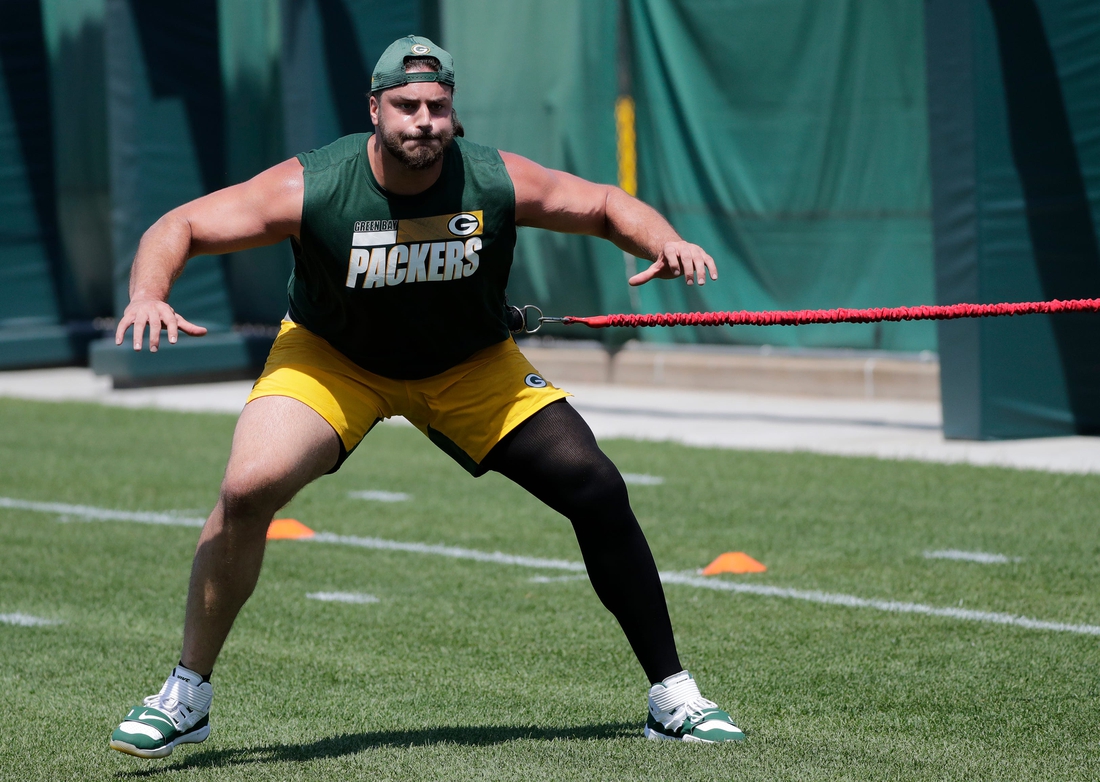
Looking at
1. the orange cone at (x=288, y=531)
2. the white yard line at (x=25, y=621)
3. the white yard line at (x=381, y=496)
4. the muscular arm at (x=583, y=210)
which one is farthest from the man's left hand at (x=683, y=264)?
the white yard line at (x=381, y=496)

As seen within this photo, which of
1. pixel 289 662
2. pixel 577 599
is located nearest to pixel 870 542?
pixel 577 599

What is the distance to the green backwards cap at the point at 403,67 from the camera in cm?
451

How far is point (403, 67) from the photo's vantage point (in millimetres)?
4520

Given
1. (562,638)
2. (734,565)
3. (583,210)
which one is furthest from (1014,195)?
(583,210)

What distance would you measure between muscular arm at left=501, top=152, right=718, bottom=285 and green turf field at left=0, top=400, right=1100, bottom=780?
1374mm

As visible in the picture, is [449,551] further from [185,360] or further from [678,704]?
[185,360]

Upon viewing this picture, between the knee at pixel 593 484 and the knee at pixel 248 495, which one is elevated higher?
the knee at pixel 248 495

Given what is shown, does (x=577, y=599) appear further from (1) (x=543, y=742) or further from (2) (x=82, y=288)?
(2) (x=82, y=288)

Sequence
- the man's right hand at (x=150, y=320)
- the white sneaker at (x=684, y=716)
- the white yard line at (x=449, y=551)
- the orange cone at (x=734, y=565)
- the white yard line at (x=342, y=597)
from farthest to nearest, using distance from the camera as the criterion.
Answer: the white yard line at (x=449, y=551), the orange cone at (x=734, y=565), the white yard line at (x=342, y=597), the white sneaker at (x=684, y=716), the man's right hand at (x=150, y=320)

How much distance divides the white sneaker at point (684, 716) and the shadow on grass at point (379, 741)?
0.15 metres

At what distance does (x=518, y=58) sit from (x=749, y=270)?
3019 mm

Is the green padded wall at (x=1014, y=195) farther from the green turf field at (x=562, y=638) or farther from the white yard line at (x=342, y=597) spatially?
the white yard line at (x=342, y=597)

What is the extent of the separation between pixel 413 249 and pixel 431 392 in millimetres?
439

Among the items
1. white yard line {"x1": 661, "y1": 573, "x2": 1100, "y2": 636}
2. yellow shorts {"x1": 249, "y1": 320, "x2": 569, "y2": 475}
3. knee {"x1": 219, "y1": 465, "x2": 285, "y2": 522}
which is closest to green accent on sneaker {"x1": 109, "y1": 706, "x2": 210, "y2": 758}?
knee {"x1": 219, "y1": 465, "x2": 285, "y2": 522}
